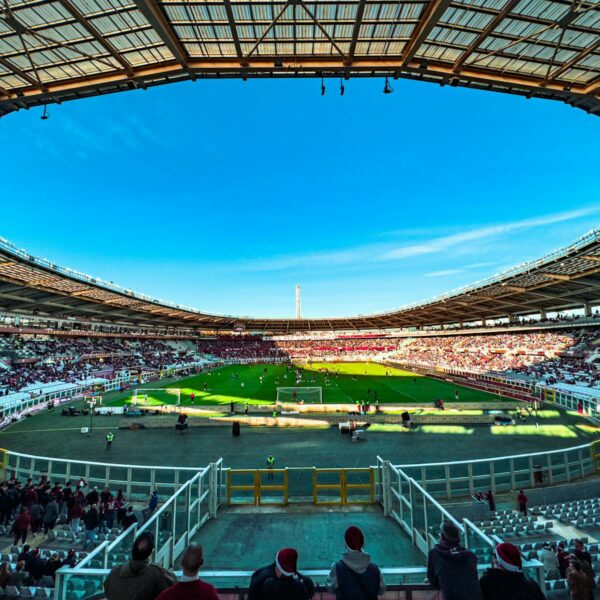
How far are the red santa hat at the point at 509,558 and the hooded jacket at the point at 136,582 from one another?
9.43 feet

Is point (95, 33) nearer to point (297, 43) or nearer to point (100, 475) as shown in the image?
point (297, 43)

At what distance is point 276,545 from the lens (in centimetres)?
845

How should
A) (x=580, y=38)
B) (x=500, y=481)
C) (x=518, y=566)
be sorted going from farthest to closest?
(x=500, y=481) → (x=580, y=38) → (x=518, y=566)

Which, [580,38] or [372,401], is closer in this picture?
[580,38]

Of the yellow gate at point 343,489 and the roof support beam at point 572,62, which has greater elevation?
the roof support beam at point 572,62

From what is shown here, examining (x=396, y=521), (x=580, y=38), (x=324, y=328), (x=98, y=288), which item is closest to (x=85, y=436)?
(x=396, y=521)

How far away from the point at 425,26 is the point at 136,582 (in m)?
13.3

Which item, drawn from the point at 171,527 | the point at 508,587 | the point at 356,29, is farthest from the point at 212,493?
the point at 356,29

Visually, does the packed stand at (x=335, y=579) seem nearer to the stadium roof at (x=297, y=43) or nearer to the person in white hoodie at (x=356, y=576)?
the person in white hoodie at (x=356, y=576)

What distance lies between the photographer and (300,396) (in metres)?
34.7

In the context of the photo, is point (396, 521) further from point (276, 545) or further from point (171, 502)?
point (171, 502)

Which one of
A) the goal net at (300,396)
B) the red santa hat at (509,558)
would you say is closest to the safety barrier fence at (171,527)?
the red santa hat at (509,558)

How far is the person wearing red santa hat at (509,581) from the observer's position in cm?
284

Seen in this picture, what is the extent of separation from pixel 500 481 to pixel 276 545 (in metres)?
12.0
